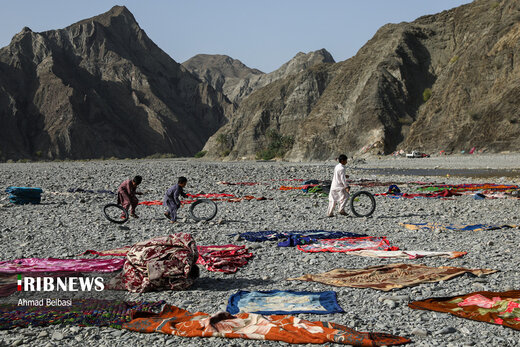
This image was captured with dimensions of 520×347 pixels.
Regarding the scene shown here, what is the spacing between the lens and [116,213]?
42.3 feet

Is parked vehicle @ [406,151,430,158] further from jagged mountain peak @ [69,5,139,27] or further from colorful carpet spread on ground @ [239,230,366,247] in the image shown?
jagged mountain peak @ [69,5,139,27]

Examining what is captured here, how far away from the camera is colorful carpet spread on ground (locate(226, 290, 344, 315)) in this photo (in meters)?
5.72

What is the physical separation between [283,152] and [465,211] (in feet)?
228

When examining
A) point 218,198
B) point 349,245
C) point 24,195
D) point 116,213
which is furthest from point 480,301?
point 24,195

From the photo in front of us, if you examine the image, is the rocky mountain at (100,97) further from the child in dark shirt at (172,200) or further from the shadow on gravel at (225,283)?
the shadow on gravel at (225,283)

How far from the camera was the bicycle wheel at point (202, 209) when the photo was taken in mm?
12906

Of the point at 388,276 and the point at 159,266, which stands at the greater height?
the point at 159,266

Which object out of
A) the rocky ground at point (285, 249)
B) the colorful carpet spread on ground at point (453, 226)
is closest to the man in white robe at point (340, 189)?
the rocky ground at point (285, 249)

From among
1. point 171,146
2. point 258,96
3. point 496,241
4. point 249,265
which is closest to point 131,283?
point 249,265

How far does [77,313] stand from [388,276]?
4163 millimetres

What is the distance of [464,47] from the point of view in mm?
65438

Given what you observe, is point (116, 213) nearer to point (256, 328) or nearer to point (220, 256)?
point (220, 256)

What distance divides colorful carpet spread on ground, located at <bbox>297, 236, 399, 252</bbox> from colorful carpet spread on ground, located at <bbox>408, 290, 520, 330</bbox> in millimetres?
3097

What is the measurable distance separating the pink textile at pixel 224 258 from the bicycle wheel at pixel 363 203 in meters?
5.20
